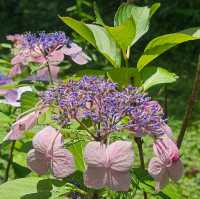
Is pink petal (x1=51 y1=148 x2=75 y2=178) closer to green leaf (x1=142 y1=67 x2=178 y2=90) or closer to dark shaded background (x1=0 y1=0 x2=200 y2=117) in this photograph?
green leaf (x1=142 y1=67 x2=178 y2=90)

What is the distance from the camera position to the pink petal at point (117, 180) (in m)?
0.85

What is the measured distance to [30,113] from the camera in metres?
0.93

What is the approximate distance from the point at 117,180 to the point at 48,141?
4.2 inches

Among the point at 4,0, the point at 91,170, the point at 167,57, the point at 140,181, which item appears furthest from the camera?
the point at 4,0

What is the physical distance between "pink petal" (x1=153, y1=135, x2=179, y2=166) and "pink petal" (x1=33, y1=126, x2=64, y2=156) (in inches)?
5.1

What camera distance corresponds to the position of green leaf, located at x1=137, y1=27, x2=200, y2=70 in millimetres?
1033

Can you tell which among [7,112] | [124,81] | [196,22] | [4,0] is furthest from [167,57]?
[124,81]

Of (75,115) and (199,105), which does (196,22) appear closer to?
(199,105)

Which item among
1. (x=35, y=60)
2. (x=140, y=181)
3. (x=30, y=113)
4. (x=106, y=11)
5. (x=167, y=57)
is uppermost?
(x=106, y=11)

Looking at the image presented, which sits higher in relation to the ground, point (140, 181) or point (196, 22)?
point (196, 22)

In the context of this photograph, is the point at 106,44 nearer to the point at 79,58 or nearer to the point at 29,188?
the point at 79,58

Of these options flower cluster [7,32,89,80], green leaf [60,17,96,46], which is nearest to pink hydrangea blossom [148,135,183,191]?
→ green leaf [60,17,96,46]

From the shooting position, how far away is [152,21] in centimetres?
705

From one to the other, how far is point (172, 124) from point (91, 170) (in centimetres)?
386
